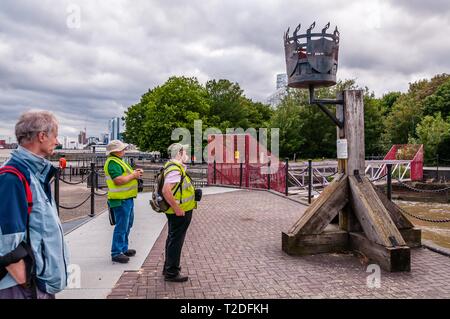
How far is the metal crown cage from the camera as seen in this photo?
17.8 feet

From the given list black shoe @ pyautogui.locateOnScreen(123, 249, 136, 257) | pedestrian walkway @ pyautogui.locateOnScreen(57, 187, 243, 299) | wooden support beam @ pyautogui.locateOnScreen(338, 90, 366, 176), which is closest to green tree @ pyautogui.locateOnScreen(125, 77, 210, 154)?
Result: pedestrian walkway @ pyautogui.locateOnScreen(57, 187, 243, 299)

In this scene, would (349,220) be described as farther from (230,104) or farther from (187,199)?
(230,104)

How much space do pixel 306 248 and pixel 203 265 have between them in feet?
5.32

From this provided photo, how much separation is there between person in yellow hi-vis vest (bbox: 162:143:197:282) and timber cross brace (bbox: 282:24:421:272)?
6.38 feet

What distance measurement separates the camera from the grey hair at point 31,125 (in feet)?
7.79

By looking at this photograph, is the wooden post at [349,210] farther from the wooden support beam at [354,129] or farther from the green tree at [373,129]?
the green tree at [373,129]

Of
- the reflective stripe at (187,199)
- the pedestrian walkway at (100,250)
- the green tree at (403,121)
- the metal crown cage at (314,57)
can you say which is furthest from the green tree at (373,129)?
the reflective stripe at (187,199)

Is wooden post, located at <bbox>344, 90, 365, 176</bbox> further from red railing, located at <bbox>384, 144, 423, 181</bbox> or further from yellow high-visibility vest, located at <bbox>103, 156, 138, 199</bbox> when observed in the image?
red railing, located at <bbox>384, 144, 423, 181</bbox>

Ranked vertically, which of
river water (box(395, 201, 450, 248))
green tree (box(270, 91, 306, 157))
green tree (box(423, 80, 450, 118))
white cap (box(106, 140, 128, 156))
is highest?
green tree (box(423, 80, 450, 118))

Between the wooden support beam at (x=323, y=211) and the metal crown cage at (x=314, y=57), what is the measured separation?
166 cm

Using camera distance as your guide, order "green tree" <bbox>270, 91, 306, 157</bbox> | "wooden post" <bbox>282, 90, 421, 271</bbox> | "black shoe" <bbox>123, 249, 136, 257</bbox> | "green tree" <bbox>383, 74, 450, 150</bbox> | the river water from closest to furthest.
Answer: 1. "wooden post" <bbox>282, 90, 421, 271</bbox>
2. "black shoe" <bbox>123, 249, 136, 257</bbox>
3. the river water
4. "green tree" <bbox>383, 74, 450, 150</bbox>
5. "green tree" <bbox>270, 91, 306, 157</bbox>

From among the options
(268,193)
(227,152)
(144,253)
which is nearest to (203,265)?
(144,253)

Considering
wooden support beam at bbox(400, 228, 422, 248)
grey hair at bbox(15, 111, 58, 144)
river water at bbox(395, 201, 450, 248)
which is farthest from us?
river water at bbox(395, 201, 450, 248)
